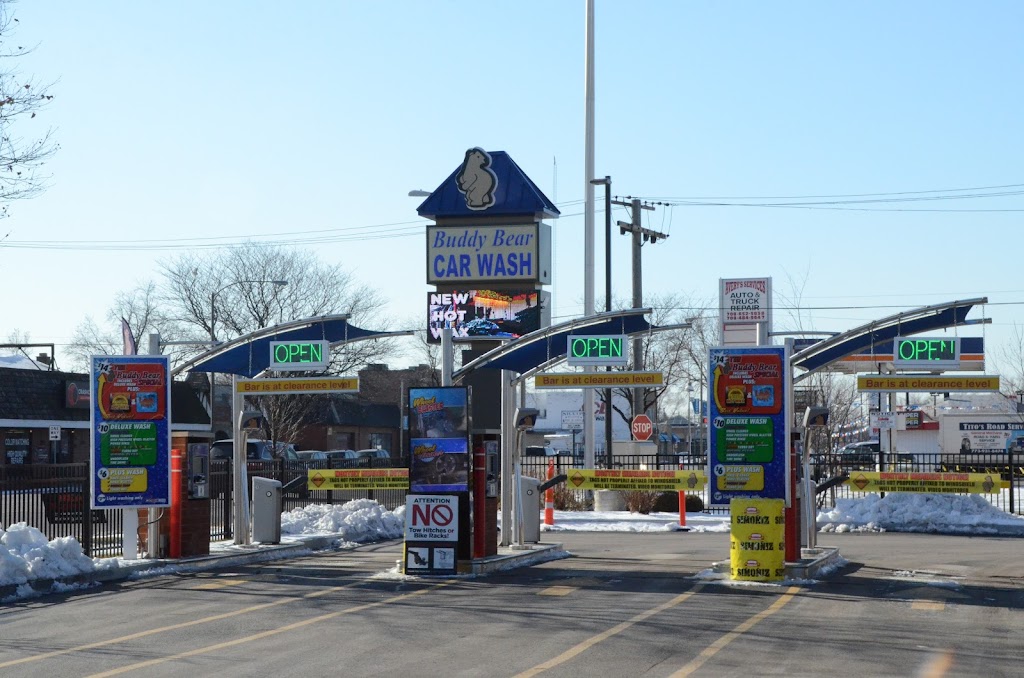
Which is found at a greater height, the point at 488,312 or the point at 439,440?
the point at 488,312

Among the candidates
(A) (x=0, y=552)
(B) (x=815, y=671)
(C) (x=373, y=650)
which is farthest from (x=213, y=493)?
(B) (x=815, y=671)

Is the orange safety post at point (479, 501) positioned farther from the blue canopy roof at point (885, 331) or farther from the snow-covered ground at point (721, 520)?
the snow-covered ground at point (721, 520)

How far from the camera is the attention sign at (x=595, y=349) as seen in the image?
22.1 meters

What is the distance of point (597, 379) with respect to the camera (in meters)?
22.1

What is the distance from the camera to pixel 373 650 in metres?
11.5

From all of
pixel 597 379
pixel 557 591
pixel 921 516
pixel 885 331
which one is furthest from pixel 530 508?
pixel 921 516

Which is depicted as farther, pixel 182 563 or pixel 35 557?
pixel 182 563

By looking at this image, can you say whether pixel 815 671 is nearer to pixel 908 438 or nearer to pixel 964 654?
pixel 964 654

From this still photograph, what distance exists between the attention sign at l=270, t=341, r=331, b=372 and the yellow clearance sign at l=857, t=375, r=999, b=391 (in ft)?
30.3

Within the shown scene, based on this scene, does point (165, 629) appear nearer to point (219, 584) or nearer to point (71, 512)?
point (219, 584)

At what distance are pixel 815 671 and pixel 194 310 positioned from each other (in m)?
53.9

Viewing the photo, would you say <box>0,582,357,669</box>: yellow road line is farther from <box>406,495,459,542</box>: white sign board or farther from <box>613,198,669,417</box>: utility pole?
<box>613,198,669,417</box>: utility pole

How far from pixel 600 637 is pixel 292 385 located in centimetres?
1085

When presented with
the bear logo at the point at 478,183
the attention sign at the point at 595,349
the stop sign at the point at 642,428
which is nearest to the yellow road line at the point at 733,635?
the attention sign at the point at 595,349
